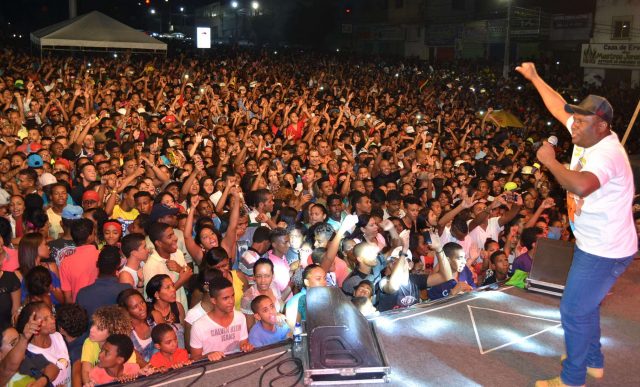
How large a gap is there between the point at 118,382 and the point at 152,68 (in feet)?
37.9

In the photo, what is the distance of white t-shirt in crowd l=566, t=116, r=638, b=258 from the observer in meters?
2.50

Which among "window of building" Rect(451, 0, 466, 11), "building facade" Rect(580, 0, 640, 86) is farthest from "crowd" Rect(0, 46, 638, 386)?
"window of building" Rect(451, 0, 466, 11)

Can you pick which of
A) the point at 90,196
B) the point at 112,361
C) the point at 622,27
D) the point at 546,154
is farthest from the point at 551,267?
the point at 622,27

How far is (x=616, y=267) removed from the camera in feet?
8.50

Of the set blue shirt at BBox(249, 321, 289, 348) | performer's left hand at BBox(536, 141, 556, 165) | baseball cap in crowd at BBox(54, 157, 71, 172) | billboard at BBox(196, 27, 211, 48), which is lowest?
blue shirt at BBox(249, 321, 289, 348)

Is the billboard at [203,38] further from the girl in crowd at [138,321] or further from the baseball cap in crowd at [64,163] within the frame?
the girl in crowd at [138,321]

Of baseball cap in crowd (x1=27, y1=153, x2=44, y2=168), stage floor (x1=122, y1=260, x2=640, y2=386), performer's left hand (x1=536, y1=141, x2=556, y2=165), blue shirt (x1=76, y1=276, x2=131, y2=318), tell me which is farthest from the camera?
baseball cap in crowd (x1=27, y1=153, x2=44, y2=168)

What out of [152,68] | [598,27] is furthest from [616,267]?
[598,27]

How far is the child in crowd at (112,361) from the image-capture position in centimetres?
311

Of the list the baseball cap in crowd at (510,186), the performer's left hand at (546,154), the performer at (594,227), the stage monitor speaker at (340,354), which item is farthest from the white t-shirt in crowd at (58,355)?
the baseball cap in crowd at (510,186)

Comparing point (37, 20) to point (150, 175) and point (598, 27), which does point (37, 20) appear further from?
point (150, 175)

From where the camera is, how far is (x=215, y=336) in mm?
3486

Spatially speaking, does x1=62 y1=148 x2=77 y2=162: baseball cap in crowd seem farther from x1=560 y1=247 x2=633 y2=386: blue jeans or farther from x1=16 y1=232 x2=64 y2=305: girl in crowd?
x1=560 y1=247 x2=633 y2=386: blue jeans

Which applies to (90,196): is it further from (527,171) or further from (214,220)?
(527,171)
